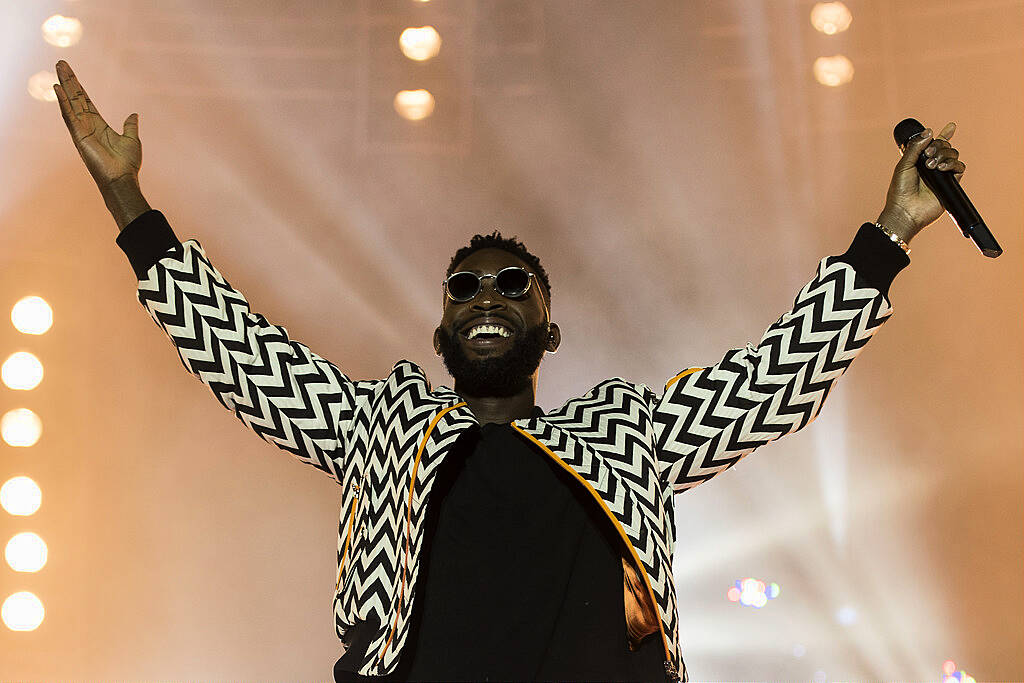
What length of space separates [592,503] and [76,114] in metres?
1.06

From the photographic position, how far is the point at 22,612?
2457mm

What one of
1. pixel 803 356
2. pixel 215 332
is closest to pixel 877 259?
pixel 803 356

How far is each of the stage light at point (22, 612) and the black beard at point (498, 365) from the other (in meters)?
1.36

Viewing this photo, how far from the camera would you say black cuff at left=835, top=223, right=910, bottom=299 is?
1570 millimetres

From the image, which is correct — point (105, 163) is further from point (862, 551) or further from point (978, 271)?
point (978, 271)

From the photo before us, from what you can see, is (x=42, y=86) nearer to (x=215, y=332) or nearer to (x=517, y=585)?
(x=215, y=332)

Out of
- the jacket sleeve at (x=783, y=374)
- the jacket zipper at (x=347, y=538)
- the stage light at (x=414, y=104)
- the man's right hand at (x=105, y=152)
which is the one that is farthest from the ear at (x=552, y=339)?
the stage light at (x=414, y=104)

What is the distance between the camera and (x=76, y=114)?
1.67 meters

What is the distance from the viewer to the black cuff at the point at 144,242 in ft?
5.31

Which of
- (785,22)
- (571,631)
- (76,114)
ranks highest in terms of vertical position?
(785,22)

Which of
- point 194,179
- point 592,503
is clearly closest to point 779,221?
point 592,503

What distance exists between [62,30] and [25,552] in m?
1.40

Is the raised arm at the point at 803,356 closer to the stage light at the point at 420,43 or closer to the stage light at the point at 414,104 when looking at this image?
the stage light at the point at 414,104

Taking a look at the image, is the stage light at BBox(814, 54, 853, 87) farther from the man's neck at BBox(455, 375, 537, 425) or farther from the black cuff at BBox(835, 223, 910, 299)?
the man's neck at BBox(455, 375, 537, 425)
